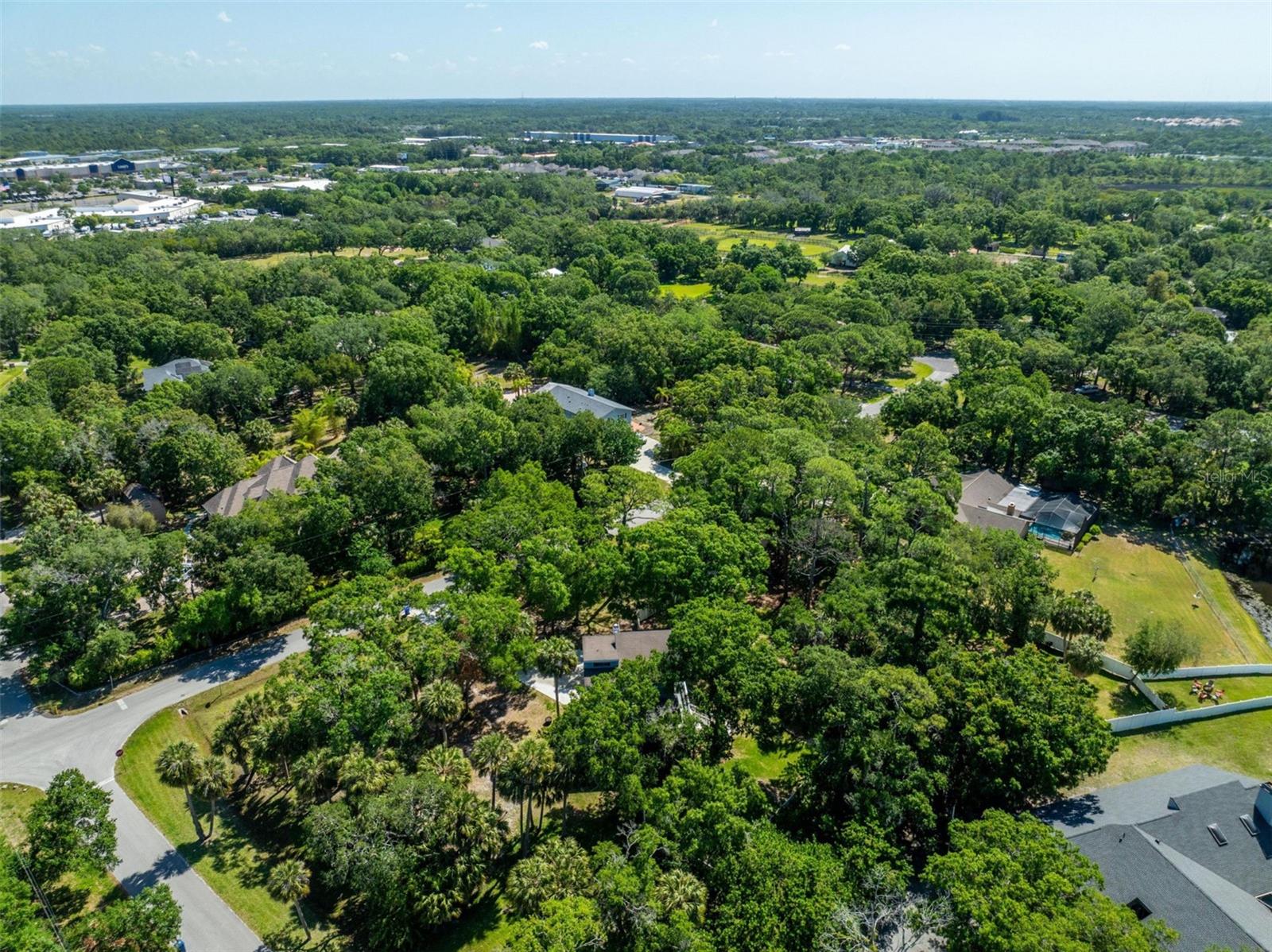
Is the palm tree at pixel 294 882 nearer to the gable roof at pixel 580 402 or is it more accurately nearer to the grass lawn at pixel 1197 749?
the grass lawn at pixel 1197 749

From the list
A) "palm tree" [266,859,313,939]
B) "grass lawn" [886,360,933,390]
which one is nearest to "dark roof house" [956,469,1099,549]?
"grass lawn" [886,360,933,390]

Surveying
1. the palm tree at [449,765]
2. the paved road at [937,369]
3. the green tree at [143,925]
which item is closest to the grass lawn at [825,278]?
the paved road at [937,369]

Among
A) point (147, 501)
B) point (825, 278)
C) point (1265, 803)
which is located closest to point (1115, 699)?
point (1265, 803)

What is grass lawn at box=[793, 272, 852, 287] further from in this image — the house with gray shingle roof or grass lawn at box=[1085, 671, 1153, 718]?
the house with gray shingle roof

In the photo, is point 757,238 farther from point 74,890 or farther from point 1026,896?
point 74,890

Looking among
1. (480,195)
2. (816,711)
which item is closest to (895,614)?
(816,711)
